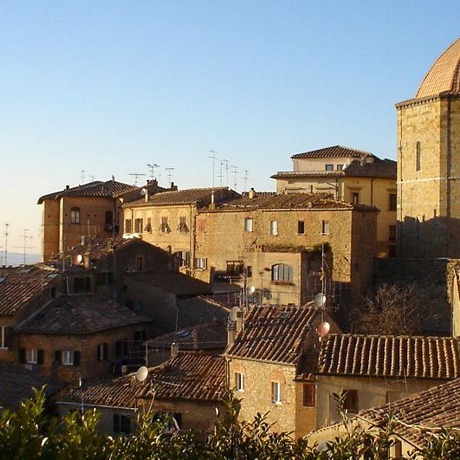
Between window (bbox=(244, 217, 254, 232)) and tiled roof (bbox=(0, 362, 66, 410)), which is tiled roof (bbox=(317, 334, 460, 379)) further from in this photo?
window (bbox=(244, 217, 254, 232))

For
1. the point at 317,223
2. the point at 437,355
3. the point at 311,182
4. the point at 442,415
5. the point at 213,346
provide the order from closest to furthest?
the point at 442,415 < the point at 437,355 < the point at 213,346 < the point at 317,223 < the point at 311,182

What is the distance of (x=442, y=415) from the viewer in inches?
608

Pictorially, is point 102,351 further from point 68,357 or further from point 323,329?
point 323,329

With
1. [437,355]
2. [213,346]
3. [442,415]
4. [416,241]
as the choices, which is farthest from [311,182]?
[442,415]

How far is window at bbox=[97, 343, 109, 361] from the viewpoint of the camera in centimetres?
3566

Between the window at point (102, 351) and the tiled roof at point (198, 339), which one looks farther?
the window at point (102, 351)

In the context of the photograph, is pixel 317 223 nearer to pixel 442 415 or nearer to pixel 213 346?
pixel 213 346

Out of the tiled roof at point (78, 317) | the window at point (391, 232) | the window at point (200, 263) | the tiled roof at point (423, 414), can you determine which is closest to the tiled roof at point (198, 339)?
the tiled roof at point (78, 317)

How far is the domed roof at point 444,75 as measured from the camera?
143 feet

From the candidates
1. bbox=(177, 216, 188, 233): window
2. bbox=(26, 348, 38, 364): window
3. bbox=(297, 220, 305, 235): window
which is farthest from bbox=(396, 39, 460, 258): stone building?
bbox=(26, 348, 38, 364): window

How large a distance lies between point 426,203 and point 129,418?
73.7 ft

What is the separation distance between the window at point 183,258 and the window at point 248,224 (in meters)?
5.30

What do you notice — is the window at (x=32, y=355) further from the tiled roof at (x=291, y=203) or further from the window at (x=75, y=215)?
the window at (x=75, y=215)

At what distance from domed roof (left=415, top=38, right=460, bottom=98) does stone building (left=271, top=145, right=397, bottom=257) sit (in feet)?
23.0
